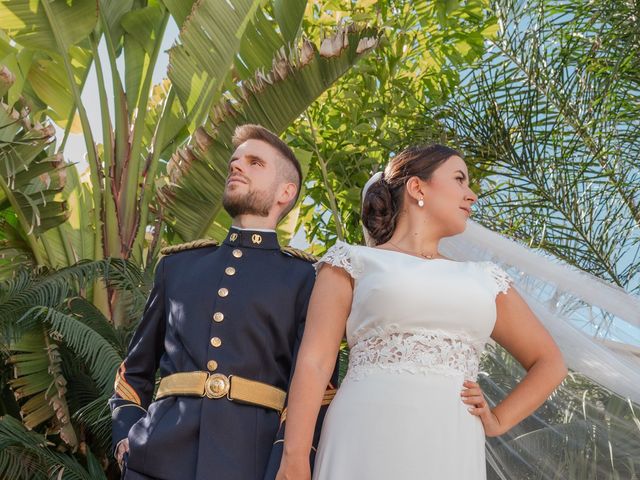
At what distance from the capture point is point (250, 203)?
251 cm

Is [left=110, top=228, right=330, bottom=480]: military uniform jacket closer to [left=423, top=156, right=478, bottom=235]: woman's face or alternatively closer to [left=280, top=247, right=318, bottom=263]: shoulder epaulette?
[left=280, top=247, right=318, bottom=263]: shoulder epaulette

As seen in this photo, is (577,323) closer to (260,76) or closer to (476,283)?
(476,283)

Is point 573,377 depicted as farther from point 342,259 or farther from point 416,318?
point 342,259

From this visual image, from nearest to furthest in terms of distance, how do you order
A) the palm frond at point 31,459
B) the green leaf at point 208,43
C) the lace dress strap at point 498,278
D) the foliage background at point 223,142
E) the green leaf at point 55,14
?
the lace dress strap at point 498,278
the palm frond at point 31,459
the foliage background at point 223,142
the green leaf at point 208,43
the green leaf at point 55,14

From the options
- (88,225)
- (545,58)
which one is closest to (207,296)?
(545,58)

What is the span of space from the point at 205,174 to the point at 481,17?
7.19ft

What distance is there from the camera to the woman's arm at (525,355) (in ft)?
7.75

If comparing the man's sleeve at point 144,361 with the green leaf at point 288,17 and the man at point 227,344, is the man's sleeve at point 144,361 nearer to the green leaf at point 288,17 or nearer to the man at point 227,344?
the man at point 227,344

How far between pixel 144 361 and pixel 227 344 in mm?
284

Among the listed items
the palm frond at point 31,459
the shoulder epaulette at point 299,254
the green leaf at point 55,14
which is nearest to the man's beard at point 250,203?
the shoulder epaulette at point 299,254

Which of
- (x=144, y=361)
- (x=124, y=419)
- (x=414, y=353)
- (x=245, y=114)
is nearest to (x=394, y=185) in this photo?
(x=414, y=353)

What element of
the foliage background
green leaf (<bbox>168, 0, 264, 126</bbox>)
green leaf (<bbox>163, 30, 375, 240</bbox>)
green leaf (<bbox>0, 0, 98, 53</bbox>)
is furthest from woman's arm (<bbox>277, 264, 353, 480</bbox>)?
green leaf (<bbox>0, 0, 98, 53</bbox>)

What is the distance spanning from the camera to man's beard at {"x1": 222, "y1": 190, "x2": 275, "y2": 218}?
2.51 meters

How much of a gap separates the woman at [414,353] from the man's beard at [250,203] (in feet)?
0.77
